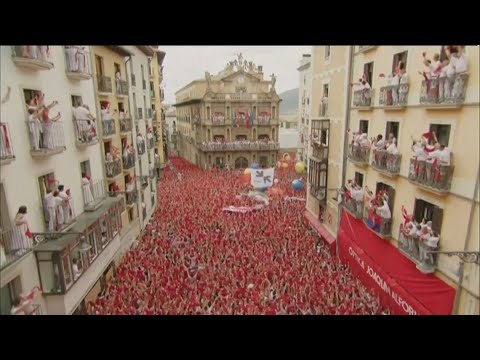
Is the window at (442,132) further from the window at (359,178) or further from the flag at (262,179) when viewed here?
the flag at (262,179)

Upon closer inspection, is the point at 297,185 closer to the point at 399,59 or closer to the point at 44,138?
the point at 399,59

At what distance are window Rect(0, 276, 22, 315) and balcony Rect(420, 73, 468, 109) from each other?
36.8ft

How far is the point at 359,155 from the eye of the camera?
1259cm

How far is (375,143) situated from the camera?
1173 cm

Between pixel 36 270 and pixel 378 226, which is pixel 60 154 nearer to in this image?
pixel 36 270

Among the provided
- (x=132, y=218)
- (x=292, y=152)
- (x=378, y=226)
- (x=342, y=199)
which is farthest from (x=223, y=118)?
(x=378, y=226)

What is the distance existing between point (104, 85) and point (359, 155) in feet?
33.8

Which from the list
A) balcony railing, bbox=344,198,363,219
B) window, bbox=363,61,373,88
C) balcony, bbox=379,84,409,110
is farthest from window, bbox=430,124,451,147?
balcony railing, bbox=344,198,363,219

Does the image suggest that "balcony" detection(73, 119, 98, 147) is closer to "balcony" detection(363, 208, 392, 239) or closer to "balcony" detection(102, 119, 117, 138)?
"balcony" detection(102, 119, 117, 138)

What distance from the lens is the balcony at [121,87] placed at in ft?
48.3

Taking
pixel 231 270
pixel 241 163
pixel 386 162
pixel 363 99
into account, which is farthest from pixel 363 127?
pixel 241 163

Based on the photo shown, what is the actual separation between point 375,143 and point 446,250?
4.42 meters

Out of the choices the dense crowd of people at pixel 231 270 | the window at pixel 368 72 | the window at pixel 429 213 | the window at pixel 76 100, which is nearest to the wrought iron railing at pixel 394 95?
the window at pixel 368 72

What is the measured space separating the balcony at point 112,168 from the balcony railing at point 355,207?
977 centimetres
